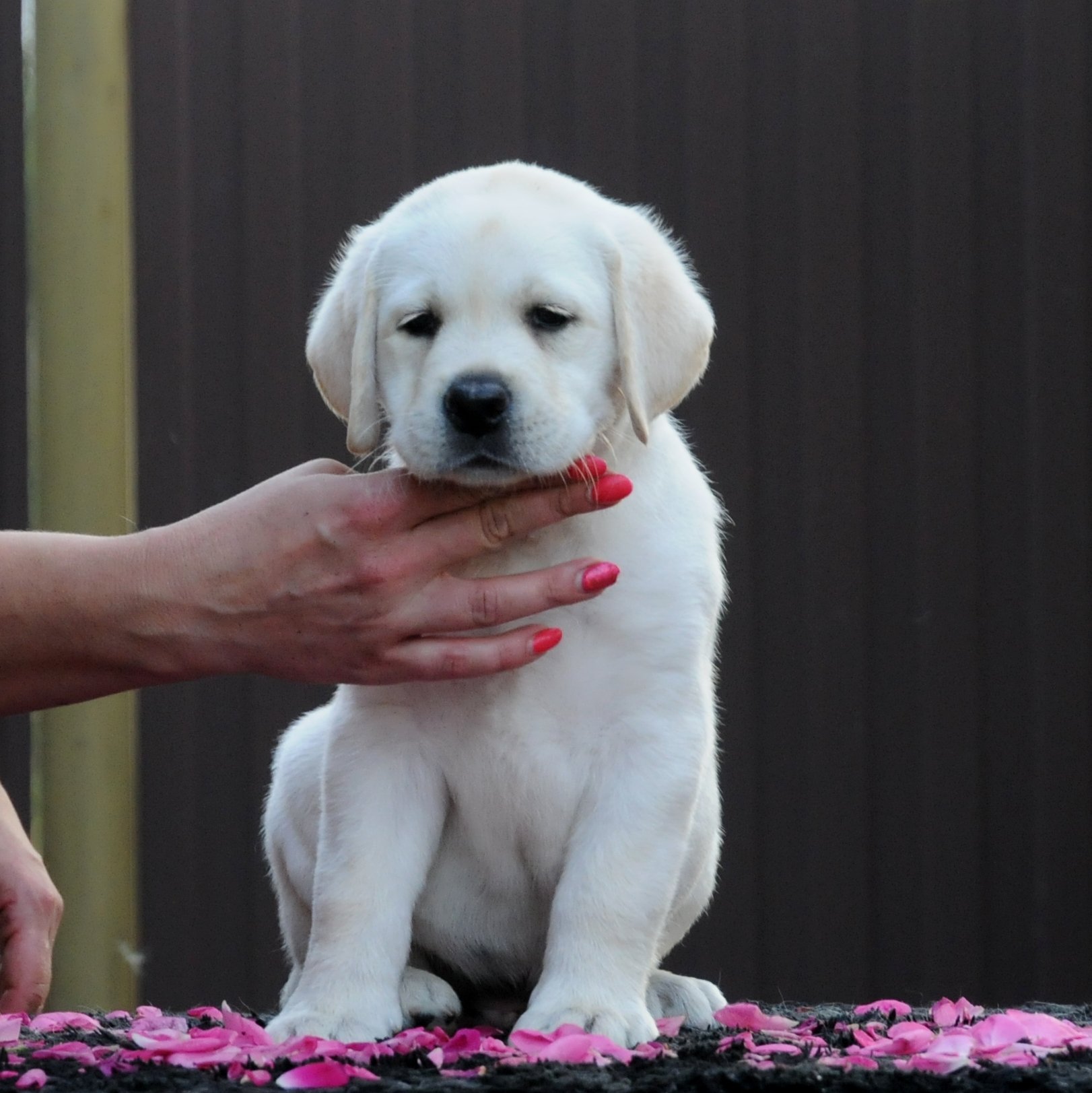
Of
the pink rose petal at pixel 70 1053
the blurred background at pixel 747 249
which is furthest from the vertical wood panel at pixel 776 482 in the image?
the pink rose petal at pixel 70 1053

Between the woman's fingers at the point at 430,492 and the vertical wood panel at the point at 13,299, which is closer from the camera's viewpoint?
the woman's fingers at the point at 430,492

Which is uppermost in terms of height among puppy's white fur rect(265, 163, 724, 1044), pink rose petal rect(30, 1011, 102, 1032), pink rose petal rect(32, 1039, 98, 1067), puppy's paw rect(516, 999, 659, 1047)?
puppy's white fur rect(265, 163, 724, 1044)

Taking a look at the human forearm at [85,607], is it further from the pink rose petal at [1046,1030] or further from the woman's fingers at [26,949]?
the pink rose petal at [1046,1030]

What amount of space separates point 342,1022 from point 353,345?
44.5 inches

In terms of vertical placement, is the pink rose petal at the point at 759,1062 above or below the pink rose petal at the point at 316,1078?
below

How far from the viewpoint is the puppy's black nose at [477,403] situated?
2453mm

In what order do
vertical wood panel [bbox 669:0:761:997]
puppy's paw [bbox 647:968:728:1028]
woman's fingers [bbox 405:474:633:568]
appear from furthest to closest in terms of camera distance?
1. vertical wood panel [bbox 669:0:761:997]
2. puppy's paw [bbox 647:968:728:1028]
3. woman's fingers [bbox 405:474:633:568]

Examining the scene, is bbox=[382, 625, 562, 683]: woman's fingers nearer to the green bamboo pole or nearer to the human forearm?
the human forearm

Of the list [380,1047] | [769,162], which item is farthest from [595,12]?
[380,1047]

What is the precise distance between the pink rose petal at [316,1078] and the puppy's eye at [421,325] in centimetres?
118

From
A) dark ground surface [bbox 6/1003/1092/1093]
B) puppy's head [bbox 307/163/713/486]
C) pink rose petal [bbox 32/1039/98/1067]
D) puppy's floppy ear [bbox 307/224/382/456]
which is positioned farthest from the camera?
puppy's floppy ear [bbox 307/224/382/456]

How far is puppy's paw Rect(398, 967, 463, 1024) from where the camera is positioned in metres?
2.64

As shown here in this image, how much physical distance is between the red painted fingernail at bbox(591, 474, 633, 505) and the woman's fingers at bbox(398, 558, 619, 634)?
0.10 metres

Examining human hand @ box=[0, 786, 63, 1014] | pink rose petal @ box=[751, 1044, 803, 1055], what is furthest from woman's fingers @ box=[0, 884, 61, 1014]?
pink rose petal @ box=[751, 1044, 803, 1055]
